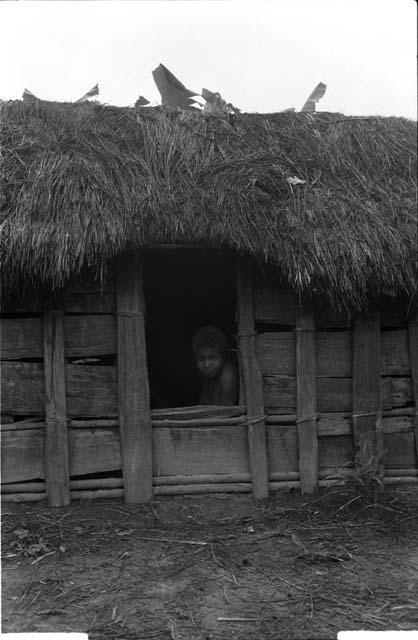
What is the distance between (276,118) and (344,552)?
4.12 m

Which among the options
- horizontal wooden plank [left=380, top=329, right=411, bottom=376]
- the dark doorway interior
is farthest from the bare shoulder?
the dark doorway interior

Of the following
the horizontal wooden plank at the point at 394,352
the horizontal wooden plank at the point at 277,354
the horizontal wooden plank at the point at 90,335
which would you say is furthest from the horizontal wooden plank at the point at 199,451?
the horizontal wooden plank at the point at 394,352

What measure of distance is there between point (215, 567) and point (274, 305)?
230cm

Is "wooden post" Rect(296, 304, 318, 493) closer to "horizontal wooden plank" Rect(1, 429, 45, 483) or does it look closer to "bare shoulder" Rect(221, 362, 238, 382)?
"bare shoulder" Rect(221, 362, 238, 382)

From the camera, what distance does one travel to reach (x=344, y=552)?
4.02m

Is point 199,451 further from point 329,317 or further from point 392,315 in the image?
point 392,315

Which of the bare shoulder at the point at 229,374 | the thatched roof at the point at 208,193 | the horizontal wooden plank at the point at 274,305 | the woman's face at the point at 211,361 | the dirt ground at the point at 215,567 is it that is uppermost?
the thatched roof at the point at 208,193

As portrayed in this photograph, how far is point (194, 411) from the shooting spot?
491 cm

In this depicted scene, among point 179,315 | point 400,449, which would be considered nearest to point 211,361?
point 400,449

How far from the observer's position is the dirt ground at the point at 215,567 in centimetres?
312

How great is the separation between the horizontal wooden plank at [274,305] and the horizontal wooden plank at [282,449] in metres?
0.99

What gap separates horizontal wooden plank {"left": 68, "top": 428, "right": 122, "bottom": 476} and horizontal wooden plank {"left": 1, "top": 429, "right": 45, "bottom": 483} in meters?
0.28

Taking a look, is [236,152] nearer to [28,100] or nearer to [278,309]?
[278,309]

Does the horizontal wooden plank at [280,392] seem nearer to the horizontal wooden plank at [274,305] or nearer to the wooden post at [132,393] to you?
the horizontal wooden plank at [274,305]
